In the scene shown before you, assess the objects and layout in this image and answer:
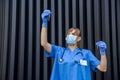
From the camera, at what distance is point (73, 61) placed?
7.41 ft

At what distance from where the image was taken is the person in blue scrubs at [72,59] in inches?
88.1

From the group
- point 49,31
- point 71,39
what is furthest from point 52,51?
point 49,31

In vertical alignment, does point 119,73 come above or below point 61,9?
below

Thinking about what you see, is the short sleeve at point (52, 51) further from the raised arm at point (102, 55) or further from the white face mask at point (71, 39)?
the raised arm at point (102, 55)

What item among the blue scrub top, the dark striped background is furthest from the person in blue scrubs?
the dark striped background

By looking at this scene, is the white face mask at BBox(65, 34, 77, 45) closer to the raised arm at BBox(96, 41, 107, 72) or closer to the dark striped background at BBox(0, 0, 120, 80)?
the raised arm at BBox(96, 41, 107, 72)

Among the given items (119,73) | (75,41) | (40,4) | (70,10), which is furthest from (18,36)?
(119,73)

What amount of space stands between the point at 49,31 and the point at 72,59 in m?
0.73

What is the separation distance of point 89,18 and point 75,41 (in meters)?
0.64

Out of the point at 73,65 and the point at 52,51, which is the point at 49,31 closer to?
the point at 52,51

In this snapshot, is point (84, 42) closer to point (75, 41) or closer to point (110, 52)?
point (110, 52)

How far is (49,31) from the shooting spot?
9.60ft

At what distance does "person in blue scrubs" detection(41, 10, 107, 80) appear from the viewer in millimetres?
2238

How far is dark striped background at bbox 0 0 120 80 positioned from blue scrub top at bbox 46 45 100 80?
540 millimetres
